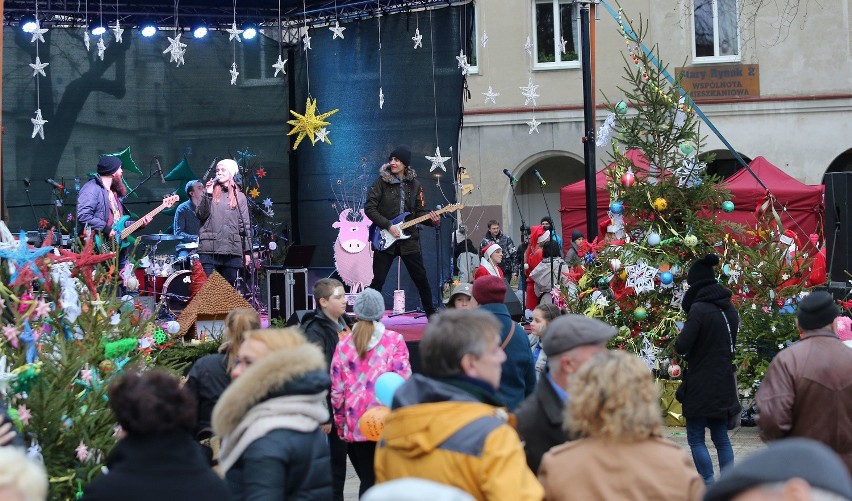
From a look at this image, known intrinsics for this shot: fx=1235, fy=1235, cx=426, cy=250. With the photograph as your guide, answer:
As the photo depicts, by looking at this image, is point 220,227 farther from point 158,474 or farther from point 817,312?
point 158,474

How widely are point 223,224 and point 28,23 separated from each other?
4.69 metres

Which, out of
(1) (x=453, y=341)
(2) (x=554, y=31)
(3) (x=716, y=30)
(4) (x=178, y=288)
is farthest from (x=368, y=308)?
(3) (x=716, y=30)

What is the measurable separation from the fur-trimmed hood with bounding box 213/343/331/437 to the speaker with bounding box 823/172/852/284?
8.21 m

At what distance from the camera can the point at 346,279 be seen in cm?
1609

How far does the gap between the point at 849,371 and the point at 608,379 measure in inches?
102

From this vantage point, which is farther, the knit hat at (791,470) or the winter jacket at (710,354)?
the winter jacket at (710,354)

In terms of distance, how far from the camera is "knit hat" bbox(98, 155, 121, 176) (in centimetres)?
1222

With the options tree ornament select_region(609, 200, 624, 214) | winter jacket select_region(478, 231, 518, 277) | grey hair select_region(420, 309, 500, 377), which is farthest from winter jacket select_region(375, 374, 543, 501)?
winter jacket select_region(478, 231, 518, 277)

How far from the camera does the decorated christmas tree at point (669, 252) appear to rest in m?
11.6

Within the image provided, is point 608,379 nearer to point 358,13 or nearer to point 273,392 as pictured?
point 273,392

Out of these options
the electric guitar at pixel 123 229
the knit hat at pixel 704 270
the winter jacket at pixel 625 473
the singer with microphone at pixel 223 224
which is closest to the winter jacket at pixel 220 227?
the singer with microphone at pixel 223 224

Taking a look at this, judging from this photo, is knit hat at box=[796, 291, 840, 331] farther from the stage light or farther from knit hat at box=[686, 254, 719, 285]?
the stage light

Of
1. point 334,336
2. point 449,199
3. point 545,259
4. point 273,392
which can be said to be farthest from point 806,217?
point 273,392

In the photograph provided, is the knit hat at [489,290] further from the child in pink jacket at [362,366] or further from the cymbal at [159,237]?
the cymbal at [159,237]
